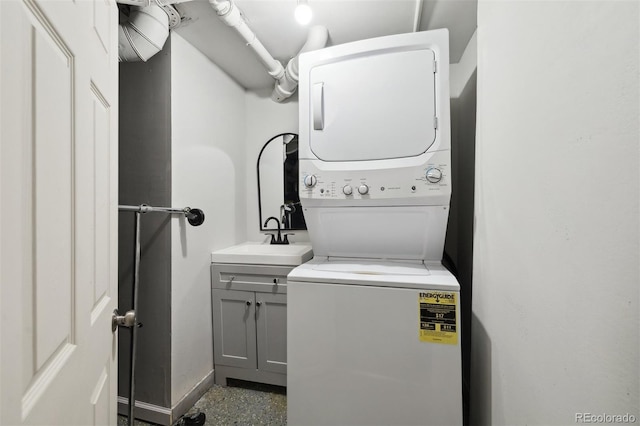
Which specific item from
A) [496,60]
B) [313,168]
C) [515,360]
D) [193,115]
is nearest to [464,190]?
[496,60]

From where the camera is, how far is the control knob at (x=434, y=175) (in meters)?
1.30

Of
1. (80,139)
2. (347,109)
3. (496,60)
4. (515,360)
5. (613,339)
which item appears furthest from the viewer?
(347,109)

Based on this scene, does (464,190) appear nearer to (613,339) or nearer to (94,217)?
(613,339)

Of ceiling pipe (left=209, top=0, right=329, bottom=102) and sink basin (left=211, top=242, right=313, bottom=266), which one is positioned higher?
ceiling pipe (left=209, top=0, right=329, bottom=102)

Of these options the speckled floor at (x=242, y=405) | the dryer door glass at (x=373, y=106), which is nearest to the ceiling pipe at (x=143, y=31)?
the dryer door glass at (x=373, y=106)

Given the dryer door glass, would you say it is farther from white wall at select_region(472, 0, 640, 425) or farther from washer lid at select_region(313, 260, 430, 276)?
washer lid at select_region(313, 260, 430, 276)

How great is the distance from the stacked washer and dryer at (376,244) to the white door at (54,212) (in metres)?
0.79

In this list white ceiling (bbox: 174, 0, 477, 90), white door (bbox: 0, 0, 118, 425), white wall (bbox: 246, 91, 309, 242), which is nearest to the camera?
white door (bbox: 0, 0, 118, 425)

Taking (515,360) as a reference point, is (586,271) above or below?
above

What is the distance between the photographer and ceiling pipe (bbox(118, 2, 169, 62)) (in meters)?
1.35

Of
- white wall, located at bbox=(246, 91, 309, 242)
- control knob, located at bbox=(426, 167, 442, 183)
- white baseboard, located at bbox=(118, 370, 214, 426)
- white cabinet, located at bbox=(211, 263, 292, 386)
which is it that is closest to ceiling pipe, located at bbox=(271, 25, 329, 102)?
white wall, located at bbox=(246, 91, 309, 242)

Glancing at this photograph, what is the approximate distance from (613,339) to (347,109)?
134 cm

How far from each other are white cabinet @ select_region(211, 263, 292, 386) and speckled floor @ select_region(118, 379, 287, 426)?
98 mm

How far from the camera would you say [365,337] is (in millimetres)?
1150
